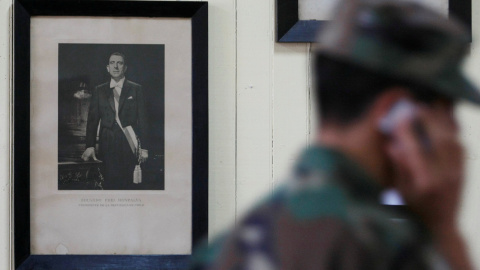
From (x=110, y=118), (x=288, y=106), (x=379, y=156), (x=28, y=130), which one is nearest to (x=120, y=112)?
(x=110, y=118)

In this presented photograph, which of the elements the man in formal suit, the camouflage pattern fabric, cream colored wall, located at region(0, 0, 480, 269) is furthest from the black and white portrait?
the camouflage pattern fabric

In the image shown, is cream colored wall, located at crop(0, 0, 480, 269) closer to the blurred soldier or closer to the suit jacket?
the suit jacket

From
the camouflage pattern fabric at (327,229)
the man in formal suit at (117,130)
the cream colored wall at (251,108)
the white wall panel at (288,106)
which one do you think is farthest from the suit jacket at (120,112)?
the camouflage pattern fabric at (327,229)

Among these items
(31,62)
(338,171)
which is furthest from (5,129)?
(338,171)

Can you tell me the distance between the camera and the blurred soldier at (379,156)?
0.32m

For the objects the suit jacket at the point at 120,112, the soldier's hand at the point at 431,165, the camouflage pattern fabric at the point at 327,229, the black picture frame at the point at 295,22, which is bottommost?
the camouflage pattern fabric at the point at 327,229

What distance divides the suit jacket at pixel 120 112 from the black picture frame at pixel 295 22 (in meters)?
0.26

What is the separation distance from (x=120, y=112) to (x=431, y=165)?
785 millimetres

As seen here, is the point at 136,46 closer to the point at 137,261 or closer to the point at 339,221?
the point at 137,261

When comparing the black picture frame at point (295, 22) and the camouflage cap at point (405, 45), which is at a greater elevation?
the black picture frame at point (295, 22)

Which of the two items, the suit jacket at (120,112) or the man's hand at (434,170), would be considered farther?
the suit jacket at (120,112)

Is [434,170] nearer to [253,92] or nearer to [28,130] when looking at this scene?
[253,92]

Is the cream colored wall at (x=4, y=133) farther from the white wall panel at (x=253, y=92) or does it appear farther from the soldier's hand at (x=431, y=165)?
the soldier's hand at (x=431, y=165)

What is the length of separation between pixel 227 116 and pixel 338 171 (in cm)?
74
